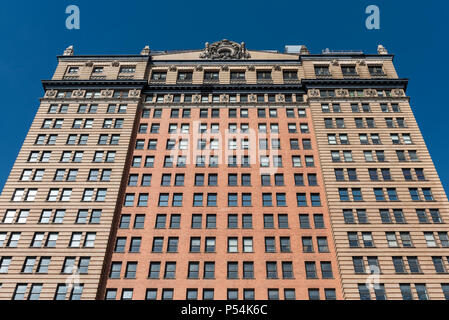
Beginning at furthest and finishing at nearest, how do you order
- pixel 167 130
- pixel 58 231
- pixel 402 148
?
pixel 167 130 < pixel 402 148 < pixel 58 231

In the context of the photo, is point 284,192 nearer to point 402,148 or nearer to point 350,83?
point 402,148

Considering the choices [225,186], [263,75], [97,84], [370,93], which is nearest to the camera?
[225,186]

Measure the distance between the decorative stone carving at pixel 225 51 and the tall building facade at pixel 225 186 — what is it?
5.11ft

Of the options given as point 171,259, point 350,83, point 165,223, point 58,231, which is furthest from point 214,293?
point 350,83

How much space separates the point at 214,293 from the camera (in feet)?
134

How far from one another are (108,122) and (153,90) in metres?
9.74

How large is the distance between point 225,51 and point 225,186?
29672mm

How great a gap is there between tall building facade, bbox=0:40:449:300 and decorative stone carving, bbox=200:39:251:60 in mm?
1556

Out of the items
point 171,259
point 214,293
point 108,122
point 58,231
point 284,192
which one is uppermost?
point 108,122

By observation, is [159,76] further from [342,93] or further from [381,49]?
[381,49]

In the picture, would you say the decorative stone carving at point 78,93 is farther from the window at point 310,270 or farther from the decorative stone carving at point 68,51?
the window at point 310,270

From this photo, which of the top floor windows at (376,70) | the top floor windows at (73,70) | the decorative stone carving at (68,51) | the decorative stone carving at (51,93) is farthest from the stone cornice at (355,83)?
the decorative stone carving at (68,51)

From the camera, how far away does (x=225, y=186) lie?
49.7 m

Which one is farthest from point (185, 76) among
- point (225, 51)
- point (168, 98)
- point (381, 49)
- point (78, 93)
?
point (381, 49)
